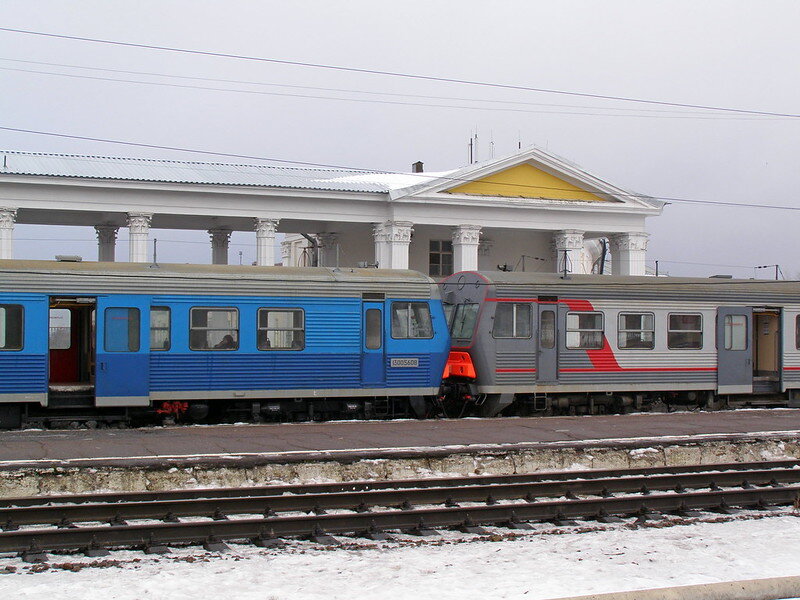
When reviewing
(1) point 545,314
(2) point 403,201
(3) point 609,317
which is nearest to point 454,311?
(1) point 545,314

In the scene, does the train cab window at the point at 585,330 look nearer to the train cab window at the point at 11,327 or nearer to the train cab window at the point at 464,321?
the train cab window at the point at 464,321

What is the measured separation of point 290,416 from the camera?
1898 cm

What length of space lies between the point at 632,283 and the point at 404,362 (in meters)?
6.00

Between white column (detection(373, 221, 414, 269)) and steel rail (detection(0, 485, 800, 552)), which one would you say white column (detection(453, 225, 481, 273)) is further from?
steel rail (detection(0, 485, 800, 552))

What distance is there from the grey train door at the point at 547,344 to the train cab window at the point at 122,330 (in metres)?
8.30

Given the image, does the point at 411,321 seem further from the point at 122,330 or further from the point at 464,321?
the point at 122,330

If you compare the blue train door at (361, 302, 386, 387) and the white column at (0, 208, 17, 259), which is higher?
the white column at (0, 208, 17, 259)

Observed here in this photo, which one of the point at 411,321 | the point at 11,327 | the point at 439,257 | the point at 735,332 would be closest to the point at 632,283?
the point at 735,332

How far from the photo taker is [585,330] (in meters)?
20.9

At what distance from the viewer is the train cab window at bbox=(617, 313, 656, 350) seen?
21234 millimetres

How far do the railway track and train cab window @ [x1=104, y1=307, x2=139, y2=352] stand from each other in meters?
Result: 6.62

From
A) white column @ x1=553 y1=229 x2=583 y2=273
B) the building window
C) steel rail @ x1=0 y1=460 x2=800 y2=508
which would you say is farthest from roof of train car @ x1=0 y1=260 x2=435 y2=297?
the building window

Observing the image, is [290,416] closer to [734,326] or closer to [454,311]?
[454,311]

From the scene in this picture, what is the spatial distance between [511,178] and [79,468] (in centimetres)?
3025
